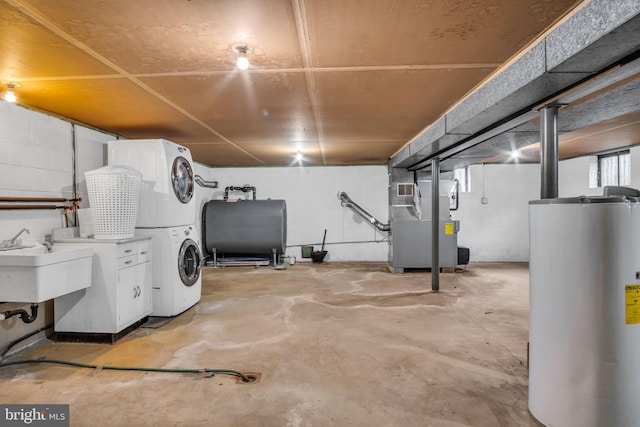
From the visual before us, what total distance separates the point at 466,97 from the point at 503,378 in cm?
225

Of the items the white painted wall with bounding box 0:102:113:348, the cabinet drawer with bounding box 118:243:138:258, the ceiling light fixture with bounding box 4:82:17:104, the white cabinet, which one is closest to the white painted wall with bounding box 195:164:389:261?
the white painted wall with bounding box 0:102:113:348

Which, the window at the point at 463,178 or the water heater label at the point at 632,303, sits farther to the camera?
the window at the point at 463,178

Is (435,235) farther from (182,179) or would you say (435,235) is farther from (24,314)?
(24,314)

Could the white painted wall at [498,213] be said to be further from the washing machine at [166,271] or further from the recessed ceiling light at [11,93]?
the recessed ceiling light at [11,93]

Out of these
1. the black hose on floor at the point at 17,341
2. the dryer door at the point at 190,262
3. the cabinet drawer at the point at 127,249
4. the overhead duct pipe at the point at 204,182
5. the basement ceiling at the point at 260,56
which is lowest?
the black hose on floor at the point at 17,341

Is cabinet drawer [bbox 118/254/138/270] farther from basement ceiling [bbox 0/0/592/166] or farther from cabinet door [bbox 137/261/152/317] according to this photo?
basement ceiling [bbox 0/0/592/166]

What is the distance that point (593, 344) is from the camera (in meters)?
1.67

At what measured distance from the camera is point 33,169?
315cm

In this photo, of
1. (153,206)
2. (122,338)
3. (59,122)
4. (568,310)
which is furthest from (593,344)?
(59,122)

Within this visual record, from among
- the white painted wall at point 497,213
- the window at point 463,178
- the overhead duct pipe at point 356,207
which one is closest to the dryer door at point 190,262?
the overhead duct pipe at point 356,207

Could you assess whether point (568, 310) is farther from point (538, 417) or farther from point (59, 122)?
point (59, 122)

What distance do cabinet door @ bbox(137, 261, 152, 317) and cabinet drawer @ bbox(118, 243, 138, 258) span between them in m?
0.18

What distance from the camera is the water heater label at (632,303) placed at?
1.65 meters

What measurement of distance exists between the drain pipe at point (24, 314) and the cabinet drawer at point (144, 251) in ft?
2.86
